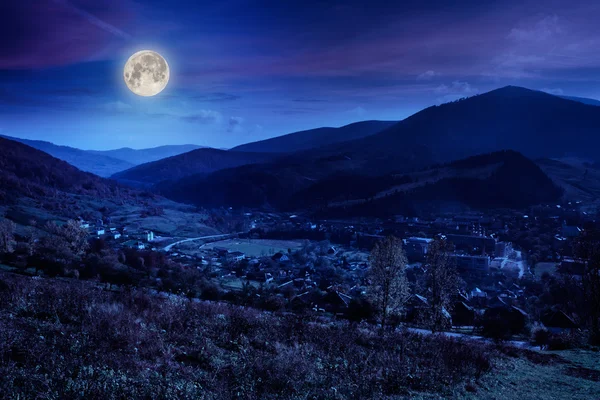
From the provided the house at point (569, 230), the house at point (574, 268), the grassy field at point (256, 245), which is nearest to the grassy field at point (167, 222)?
the grassy field at point (256, 245)

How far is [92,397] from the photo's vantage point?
4.39 metres

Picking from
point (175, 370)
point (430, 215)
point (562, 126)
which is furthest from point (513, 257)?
point (562, 126)

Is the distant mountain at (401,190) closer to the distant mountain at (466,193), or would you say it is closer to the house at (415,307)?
the distant mountain at (466,193)

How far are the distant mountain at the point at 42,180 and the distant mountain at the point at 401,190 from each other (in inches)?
1229

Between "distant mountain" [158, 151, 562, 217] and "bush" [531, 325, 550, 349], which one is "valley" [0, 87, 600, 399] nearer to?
"bush" [531, 325, 550, 349]

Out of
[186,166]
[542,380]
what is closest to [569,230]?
[542,380]

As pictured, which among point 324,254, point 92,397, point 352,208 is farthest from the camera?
point 352,208

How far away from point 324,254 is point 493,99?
639ft

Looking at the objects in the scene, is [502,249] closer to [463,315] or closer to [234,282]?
[463,315]

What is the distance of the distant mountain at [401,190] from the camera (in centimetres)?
7300

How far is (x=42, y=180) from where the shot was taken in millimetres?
73438

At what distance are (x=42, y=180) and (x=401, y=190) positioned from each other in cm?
7164

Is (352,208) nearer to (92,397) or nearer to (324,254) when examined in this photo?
(324,254)

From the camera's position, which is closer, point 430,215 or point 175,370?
point 175,370
